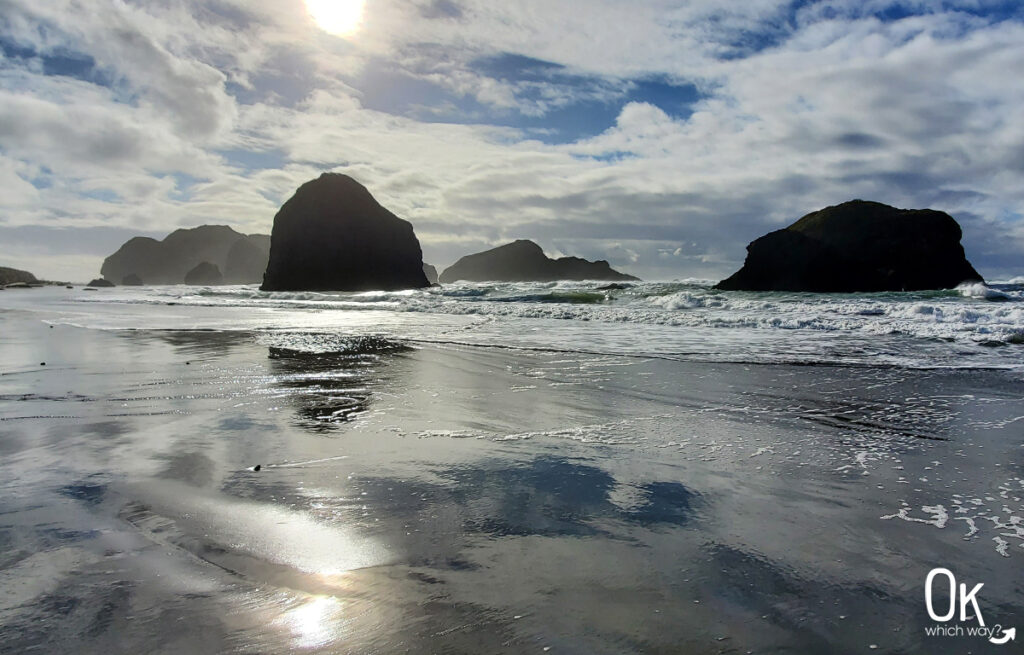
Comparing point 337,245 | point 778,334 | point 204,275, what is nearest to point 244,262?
point 204,275

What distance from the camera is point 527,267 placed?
169125 mm

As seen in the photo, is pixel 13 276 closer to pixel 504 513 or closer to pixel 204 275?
pixel 204 275

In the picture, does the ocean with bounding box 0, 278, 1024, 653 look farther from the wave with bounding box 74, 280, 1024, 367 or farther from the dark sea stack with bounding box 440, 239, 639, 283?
the dark sea stack with bounding box 440, 239, 639, 283

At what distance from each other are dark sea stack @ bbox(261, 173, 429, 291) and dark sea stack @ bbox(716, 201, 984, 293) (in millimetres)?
58669

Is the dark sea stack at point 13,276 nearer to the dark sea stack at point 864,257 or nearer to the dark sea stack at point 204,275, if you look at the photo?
the dark sea stack at point 204,275

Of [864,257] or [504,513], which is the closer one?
[504,513]

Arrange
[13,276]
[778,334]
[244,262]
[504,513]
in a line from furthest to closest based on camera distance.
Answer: [244,262] → [13,276] → [778,334] → [504,513]

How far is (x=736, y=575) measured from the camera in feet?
7.89

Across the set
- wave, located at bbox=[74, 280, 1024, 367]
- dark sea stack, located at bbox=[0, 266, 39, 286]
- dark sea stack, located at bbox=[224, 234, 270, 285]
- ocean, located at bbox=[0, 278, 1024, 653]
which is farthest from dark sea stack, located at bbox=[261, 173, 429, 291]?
dark sea stack, located at bbox=[224, 234, 270, 285]

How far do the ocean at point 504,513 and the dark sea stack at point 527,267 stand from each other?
496 feet

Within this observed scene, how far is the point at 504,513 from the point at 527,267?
549 feet

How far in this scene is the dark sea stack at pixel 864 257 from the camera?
45.4m

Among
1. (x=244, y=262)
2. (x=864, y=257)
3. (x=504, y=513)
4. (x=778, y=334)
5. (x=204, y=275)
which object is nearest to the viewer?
(x=504, y=513)

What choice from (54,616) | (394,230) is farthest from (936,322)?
(394,230)
